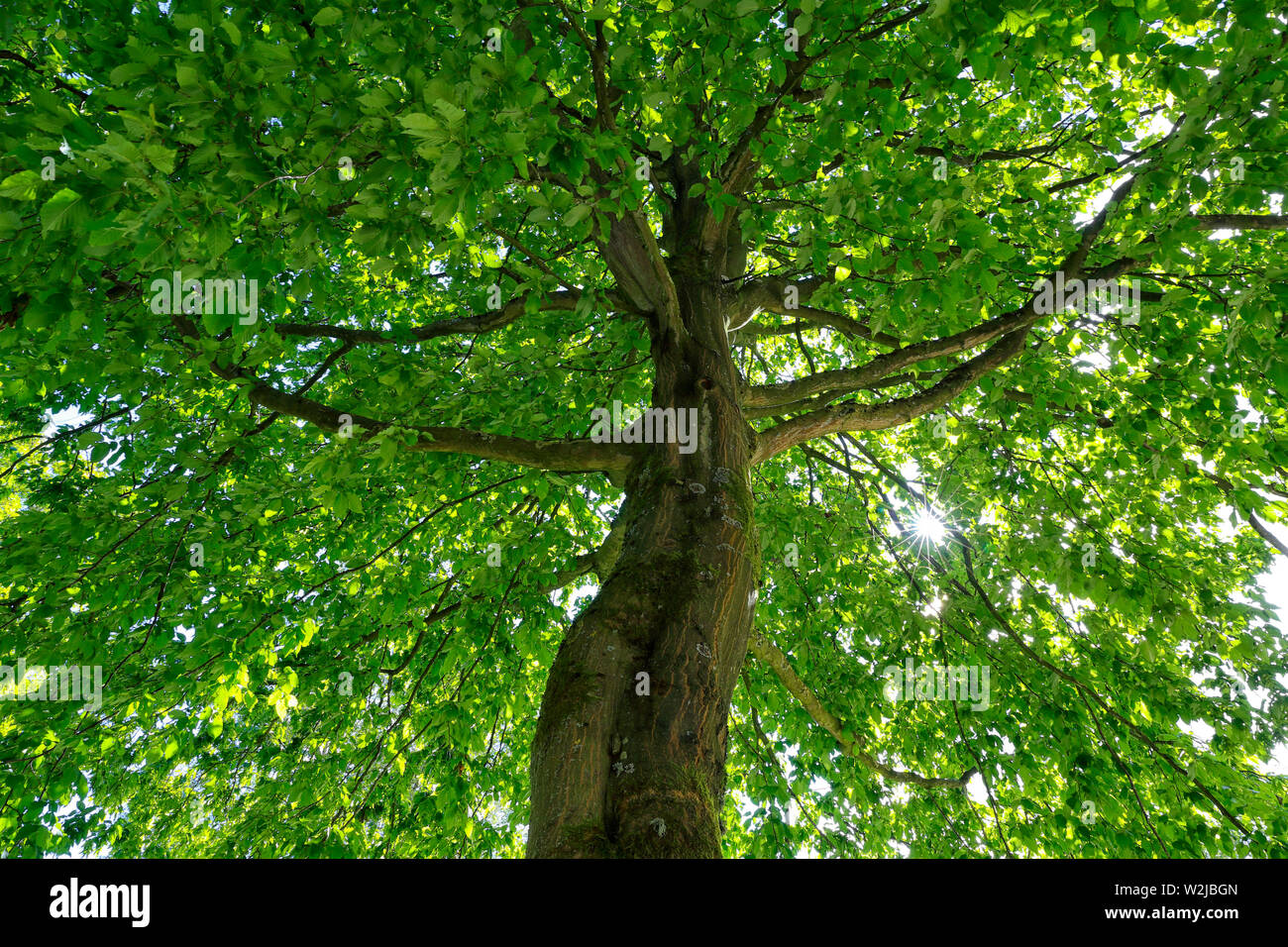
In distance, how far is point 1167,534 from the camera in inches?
207

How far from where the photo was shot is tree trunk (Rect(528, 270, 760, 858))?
7.52 feet

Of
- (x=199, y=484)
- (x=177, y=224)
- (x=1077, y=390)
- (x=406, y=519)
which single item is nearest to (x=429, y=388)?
(x=199, y=484)

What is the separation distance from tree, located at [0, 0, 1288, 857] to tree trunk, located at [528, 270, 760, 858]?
0.02m

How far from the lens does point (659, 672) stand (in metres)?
2.76

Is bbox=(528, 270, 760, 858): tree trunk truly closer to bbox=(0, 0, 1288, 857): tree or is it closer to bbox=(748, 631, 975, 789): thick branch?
bbox=(0, 0, 1288, 857): tree

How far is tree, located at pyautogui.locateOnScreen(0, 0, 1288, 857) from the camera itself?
8.64 ft

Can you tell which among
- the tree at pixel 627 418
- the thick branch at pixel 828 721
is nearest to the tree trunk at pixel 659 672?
the tree at pixel 627 418

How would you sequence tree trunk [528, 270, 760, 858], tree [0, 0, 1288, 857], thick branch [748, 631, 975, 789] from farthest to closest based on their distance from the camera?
thick branch [748, 631, 975, 789], tree [0, 0, 1288, 857], tree trunk [528, 270, 760, 858]

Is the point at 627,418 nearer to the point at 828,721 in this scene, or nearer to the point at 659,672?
the point at 659,672

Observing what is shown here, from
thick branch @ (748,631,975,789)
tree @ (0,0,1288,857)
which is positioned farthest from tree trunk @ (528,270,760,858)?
thick branch @ (748,631,975,789)

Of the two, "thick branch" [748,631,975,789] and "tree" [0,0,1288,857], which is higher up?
"tree" [0,0,1288,857]

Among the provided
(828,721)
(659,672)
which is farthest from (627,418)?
(828,721)

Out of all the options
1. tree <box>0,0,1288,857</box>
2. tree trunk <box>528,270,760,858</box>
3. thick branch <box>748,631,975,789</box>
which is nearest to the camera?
tree trunk <box>528,270,760,858</box>

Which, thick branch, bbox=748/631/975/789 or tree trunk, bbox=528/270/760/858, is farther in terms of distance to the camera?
thick branch, bbox=748/631/975/789
